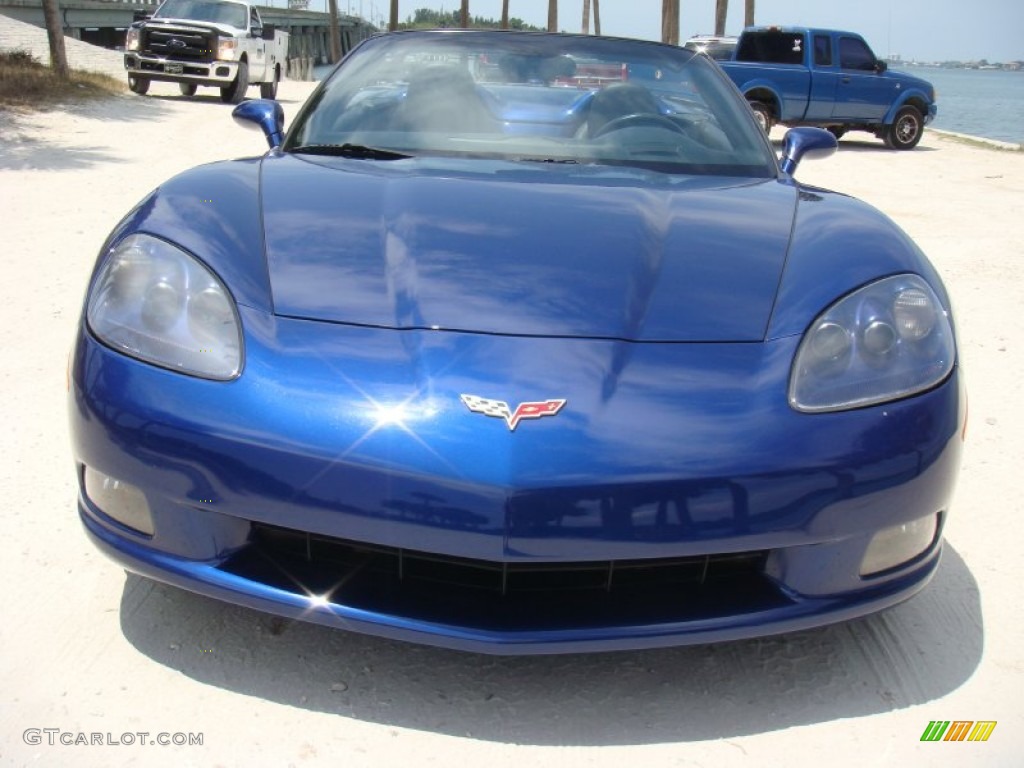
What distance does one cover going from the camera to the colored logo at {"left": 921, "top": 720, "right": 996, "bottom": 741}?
1979 millimetres

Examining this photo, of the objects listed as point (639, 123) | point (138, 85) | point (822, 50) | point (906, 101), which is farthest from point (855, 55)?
point (639, 123)

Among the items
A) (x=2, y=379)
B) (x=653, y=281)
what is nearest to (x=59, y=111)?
(x=2, y=379)

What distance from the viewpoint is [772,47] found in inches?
632

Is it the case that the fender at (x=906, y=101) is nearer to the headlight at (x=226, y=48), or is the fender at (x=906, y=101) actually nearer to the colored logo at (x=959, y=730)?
the headlight at (x=226, y=48)

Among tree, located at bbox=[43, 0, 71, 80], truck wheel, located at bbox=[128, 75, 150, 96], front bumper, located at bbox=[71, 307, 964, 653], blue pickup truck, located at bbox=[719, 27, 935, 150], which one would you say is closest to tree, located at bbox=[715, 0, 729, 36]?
blue pickup truck, located at bbox=[719, 27, 935, 150]

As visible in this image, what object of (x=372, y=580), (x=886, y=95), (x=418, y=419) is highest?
(x=418, y=419)

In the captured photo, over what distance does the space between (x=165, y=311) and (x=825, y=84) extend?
1530 centimetres

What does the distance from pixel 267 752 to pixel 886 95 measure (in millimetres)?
16358

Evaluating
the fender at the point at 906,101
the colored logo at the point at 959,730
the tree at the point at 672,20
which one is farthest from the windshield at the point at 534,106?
the tree at the point at 672,20

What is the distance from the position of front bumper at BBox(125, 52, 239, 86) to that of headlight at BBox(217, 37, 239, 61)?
0.09 meters

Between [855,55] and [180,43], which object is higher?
[855,55]

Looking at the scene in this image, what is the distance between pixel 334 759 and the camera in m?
1.84

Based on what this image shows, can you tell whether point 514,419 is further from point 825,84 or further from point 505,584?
point 825,84

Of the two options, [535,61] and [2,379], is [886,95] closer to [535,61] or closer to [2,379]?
[535,61]
